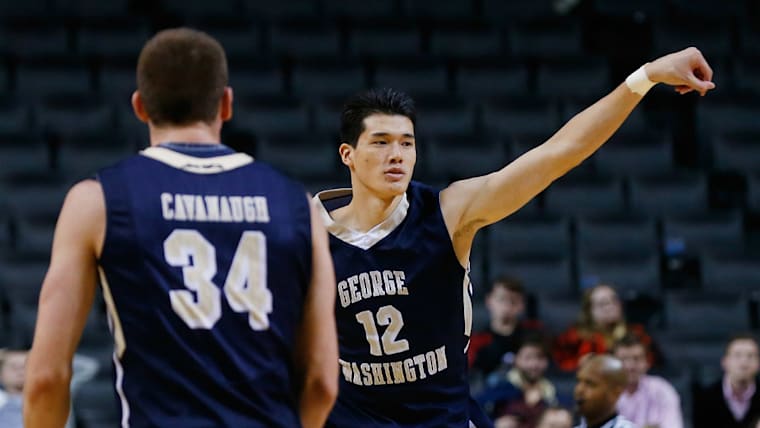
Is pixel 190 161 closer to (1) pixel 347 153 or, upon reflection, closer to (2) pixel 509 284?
(1) pixel 347 153

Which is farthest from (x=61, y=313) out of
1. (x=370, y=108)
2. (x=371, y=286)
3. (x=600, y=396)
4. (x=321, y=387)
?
(x=600, y=396)

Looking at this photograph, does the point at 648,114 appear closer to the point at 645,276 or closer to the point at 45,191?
the point at 645,276

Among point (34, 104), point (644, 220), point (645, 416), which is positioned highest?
point (34, 104)

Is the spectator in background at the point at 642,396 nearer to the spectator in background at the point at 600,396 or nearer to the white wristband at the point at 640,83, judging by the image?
the spectator in background at the point at 600,396

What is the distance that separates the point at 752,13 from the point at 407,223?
9994mm

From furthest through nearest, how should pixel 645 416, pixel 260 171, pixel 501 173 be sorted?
pixel 645 416 < pixel 501 173 < pixel 260 171

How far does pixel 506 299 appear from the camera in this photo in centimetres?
995

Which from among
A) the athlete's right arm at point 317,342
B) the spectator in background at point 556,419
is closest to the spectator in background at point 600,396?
the spectator in background at point 556,419

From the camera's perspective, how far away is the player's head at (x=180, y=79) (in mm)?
3357

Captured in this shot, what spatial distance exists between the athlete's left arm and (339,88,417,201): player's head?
223 centimetres

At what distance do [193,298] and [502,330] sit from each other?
22.8ft

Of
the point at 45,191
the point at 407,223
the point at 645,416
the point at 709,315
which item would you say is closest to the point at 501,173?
the point at 407,223

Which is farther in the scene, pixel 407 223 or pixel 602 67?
pixel 602 67

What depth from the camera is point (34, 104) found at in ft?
41.5
